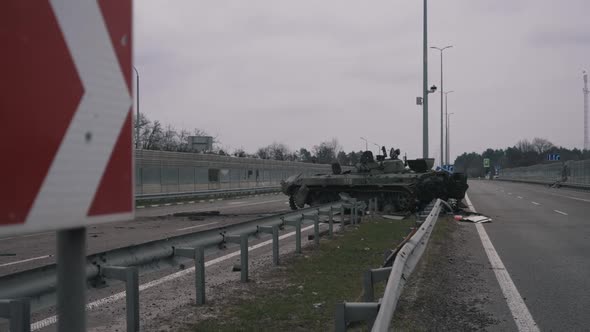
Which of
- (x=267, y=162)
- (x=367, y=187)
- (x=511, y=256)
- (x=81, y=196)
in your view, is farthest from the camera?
(x=267, y=162)

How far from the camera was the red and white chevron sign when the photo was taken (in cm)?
122

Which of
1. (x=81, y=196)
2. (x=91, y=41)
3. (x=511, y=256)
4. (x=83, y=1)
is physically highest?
(x=83, y=1)

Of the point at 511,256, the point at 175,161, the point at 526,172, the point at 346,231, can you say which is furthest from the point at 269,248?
the point at 526,172

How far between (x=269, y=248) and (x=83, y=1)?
385 inches

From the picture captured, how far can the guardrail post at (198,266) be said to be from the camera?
5.98 metres

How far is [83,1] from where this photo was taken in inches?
55.3

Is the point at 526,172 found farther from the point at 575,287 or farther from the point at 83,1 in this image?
the point at 83,1

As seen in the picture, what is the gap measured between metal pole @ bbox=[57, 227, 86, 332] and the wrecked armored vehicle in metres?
18.1

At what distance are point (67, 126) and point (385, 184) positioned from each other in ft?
62.0

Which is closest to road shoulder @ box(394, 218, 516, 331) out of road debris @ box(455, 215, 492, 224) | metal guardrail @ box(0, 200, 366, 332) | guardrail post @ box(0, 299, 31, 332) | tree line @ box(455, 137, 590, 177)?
metal guardrail @ box(0, 200, 366, 332)

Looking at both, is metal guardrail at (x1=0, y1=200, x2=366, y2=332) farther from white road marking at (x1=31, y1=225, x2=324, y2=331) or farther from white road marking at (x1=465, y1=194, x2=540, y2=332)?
white road marking at (x1=465, y1=194, x2=540, y2=332)

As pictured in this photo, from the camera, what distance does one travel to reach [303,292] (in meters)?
6.64

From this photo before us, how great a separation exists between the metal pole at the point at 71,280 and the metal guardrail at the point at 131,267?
37mm

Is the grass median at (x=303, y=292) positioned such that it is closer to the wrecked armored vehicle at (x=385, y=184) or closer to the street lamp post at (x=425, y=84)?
the wrecked armored vehicle at (x=385, y=184)
